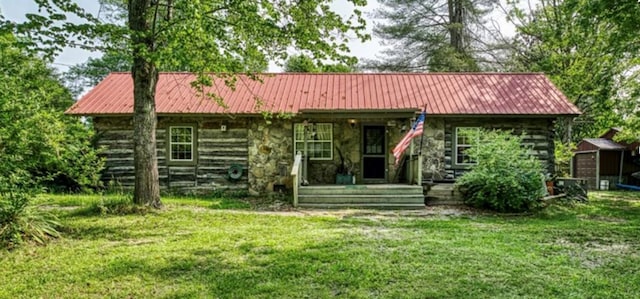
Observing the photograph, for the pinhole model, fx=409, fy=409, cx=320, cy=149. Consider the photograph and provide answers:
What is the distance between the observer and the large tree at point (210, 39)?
6820 mm

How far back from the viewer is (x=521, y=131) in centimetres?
1260

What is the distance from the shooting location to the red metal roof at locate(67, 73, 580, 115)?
1234 cm

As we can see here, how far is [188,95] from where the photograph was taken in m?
13.3

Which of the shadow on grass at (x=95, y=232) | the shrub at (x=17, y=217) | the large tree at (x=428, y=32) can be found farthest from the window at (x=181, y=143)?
the large tree at (x=428, y=32)

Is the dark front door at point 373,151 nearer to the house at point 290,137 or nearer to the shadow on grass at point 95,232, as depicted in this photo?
the house at point 290,137

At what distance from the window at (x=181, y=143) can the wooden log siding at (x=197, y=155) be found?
186 mm

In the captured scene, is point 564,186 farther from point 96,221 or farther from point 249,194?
point 96,221

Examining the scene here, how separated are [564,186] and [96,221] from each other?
38.3 ft

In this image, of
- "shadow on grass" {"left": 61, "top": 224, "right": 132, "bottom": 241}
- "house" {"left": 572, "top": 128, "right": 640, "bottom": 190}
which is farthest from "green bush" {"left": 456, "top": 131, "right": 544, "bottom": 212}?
"house" {"left": 572, "top": 128, "right": 640, "bottom": 190}

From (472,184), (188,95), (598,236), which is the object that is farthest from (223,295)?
(188,95)

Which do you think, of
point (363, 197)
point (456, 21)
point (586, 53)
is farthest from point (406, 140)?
point (456, 21)

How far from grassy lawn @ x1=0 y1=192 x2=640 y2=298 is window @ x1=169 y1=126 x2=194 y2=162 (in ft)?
→ 15.9

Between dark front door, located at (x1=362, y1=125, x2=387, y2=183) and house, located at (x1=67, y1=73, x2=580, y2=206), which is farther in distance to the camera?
dark front door, located at (x1=362, y1=125, x2=387, y2=183)

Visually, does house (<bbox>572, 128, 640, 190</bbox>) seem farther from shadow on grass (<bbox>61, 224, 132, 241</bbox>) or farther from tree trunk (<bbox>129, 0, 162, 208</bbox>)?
shadow on grass (<bbox>61, 224, 132, 241</bbox>)
